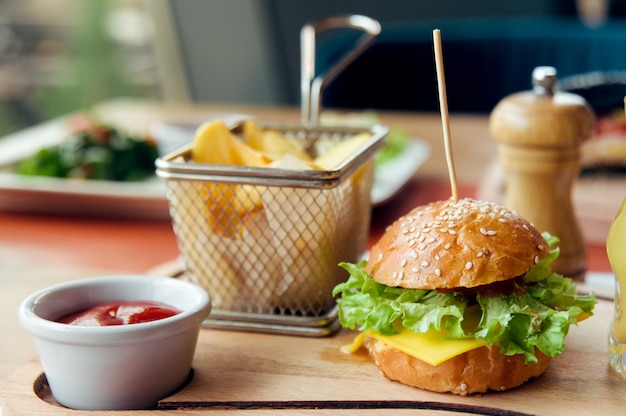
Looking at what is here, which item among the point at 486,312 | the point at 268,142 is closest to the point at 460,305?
the point at 486,312

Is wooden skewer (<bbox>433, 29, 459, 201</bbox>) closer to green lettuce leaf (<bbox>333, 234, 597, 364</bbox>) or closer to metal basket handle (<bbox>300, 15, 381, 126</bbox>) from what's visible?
green lettuce leaf (<bbox>333, 234, 597, 364</bbox>)

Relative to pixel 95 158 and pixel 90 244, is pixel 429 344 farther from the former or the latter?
pixel 95 158

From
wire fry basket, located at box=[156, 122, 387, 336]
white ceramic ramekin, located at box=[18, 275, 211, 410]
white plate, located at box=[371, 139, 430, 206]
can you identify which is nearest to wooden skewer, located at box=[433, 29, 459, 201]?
wire fry basket, located at box=[156, 122, 387, 336]

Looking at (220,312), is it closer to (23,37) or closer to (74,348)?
(74,348)

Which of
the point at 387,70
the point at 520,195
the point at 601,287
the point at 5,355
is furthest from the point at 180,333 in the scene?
the point at 387,70

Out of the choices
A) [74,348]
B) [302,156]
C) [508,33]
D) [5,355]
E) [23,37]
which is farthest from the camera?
[23,37]

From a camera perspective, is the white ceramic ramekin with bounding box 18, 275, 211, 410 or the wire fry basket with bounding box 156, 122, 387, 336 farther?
the wire fry basket with bounding box 156, 122, 387, 336

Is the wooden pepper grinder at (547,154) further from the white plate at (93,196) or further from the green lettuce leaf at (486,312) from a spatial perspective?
the white plate at (93,196)
